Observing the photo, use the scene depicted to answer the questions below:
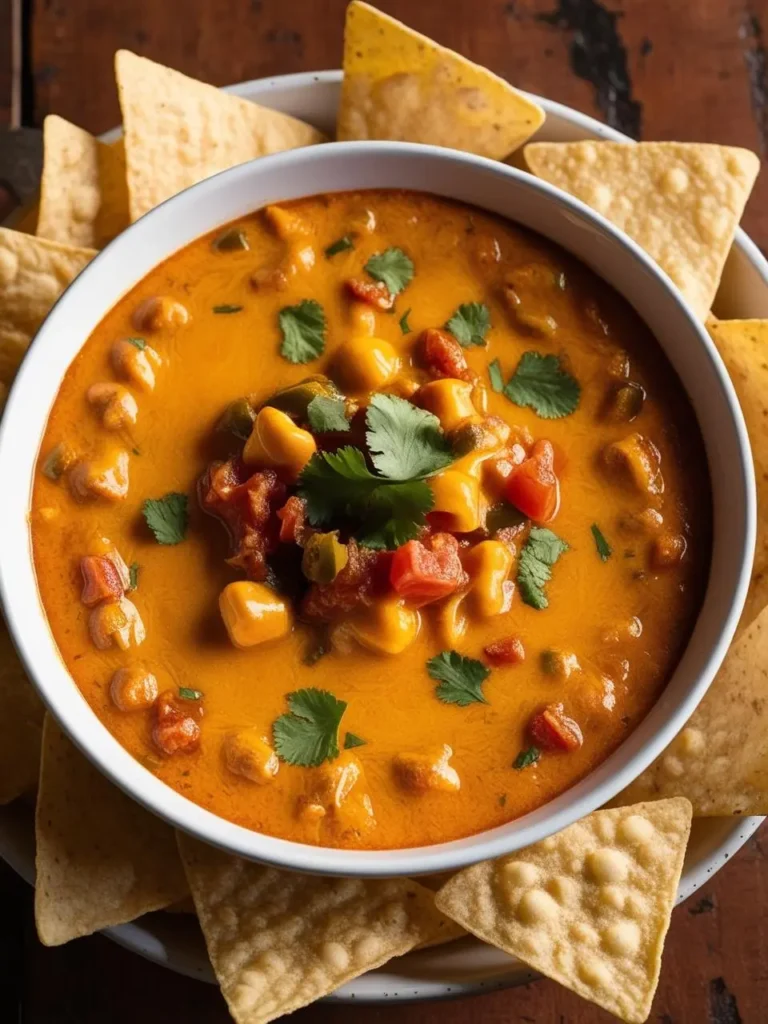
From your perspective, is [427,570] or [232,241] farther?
[232,241]

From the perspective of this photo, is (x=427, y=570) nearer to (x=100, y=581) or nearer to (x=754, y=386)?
(x=100, y=581)

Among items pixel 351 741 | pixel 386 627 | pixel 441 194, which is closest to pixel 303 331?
pixel 441 194

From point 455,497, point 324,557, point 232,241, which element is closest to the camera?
point 324,557

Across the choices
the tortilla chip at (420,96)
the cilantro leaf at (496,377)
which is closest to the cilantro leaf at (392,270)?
the cilantro leaf at (496,377)

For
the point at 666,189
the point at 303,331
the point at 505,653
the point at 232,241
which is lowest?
the point at 505,653

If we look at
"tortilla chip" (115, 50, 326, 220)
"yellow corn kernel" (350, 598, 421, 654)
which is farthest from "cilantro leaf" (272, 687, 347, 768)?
"tortilla chip" (115, 50, 326, 220)

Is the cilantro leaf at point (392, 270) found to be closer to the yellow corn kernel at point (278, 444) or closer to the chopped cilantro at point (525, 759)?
the yellow corn kernel at point (278, 444)
